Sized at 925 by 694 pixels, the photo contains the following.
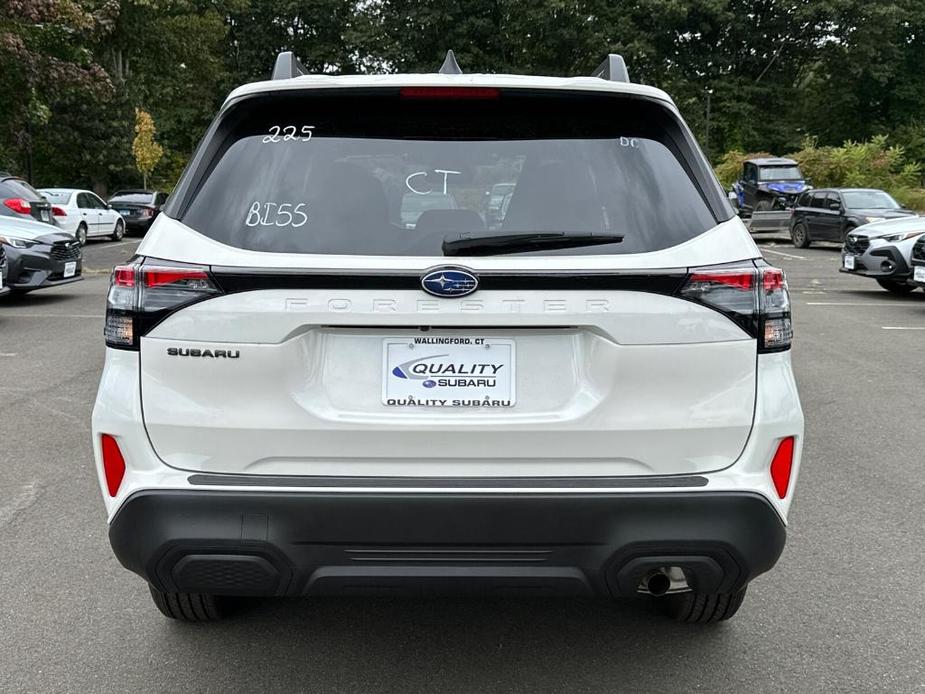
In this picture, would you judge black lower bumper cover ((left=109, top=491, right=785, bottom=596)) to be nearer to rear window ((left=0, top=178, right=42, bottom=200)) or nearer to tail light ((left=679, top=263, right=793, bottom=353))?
tail light ((left=679, top=263, right=793, bottom=353))

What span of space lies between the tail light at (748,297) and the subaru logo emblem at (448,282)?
584 millimetres

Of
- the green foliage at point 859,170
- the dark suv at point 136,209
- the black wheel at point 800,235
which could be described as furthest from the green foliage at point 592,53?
the black wheel at point 800,235

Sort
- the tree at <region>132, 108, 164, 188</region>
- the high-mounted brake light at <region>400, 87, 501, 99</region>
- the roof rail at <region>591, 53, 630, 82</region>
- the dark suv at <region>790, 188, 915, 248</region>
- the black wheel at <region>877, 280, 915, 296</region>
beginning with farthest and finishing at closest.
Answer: the tree at <region>132, 108, 164, 188</region> < the dark suv at <region>790, 188, 915, 248</region> < the black wheel at <region>877, 280, 915, 296</region> < the roof rail at <region>591, 53, 630, 82</region> < the high-mounted brake light at <region>400, 87, 501, 99</region>

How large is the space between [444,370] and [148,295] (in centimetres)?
85

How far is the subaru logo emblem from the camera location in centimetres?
251

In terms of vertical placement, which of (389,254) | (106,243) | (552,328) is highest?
(389,254)

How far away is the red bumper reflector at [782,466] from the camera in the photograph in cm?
267

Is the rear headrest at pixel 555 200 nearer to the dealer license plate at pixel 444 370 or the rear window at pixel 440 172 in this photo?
the rear window at pixel 440 172

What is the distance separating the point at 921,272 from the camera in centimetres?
1229

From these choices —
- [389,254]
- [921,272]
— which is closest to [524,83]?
[389,254]

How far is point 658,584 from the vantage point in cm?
270

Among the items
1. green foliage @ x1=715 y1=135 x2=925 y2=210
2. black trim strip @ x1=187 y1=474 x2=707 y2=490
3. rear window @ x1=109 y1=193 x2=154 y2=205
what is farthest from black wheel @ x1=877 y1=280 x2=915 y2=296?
rear window @ x1=109 y1=193 x2=154 y2=205

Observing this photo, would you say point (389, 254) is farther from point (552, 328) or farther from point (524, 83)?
point (524, 83)

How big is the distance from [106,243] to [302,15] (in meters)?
29.8
